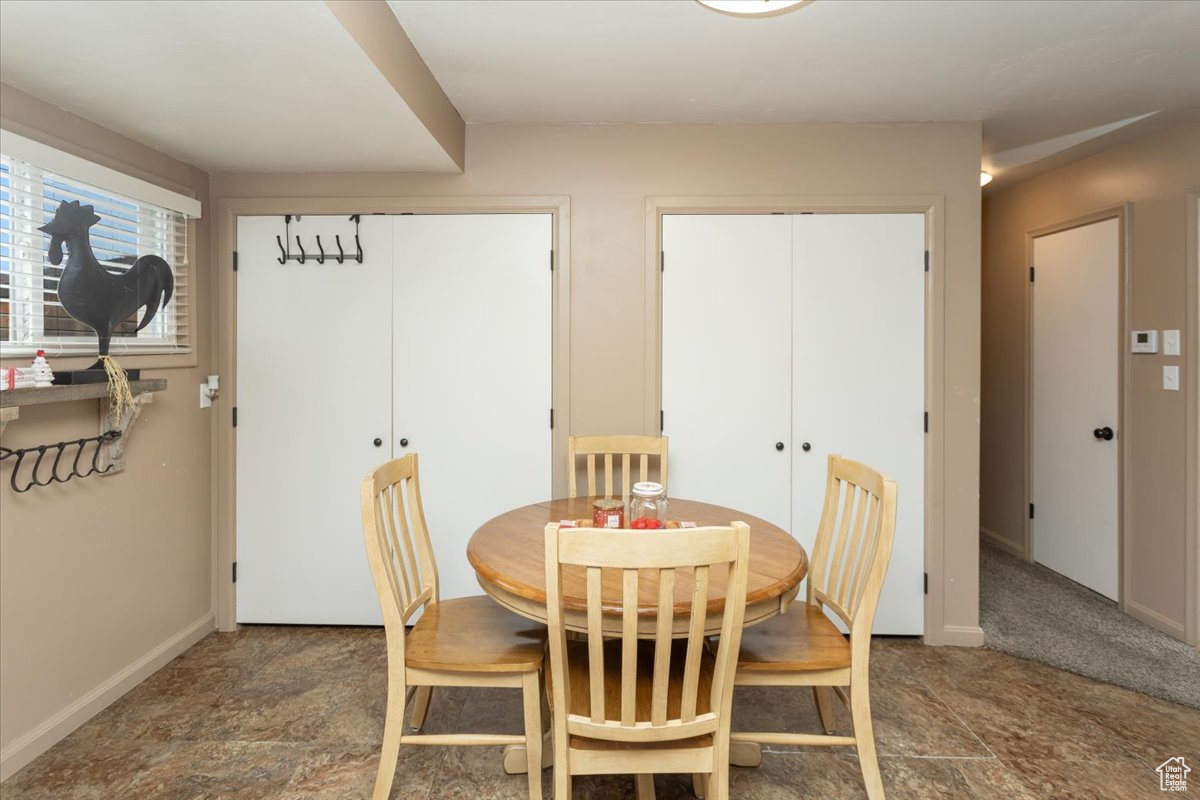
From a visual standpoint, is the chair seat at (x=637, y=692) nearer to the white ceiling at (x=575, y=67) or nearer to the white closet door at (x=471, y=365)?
the white closet door at (x=471, y=365)

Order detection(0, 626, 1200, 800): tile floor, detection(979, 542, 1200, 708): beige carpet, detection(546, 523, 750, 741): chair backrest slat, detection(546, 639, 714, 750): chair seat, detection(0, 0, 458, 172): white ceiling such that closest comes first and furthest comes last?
detection(546, 523, 750, 741): chair backrest slat, detection(546, 639, 714, 750): chair seat, detection(0, 0, 458, 172): white ceiling, detection(0, 626, 1200, 800): tile floor, detection(979, 542, 1200, 708): beige carpet

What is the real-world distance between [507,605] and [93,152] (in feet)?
7.32

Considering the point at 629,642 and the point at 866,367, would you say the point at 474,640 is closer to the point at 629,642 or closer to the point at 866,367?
the point at 629,642

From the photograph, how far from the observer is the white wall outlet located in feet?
9.39

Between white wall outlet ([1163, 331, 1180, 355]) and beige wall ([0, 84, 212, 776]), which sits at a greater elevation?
white wall outlet ([1163, 331, 1180, 355])

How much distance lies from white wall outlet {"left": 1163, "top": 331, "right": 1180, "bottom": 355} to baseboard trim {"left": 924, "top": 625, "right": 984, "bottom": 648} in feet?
5.13

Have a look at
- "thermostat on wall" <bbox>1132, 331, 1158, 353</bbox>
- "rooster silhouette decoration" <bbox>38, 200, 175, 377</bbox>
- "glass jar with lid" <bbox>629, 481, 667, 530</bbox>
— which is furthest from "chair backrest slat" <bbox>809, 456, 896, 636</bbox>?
"rooster silhouette decoration" <bbox>38, 200, 175, 377</bbox>

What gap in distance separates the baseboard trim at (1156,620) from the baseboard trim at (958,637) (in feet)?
2.98

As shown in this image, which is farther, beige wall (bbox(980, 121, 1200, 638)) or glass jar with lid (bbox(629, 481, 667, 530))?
beige wall (bbox(980, 121, 1200, 638))

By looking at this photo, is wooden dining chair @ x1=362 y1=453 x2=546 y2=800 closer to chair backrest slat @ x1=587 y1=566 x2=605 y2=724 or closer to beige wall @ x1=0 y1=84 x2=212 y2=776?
chair backrest slat @ x1=587 y1=566 x2=605 y2=724

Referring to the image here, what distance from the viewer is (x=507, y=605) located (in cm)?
163

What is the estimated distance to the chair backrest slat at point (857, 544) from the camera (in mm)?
1658

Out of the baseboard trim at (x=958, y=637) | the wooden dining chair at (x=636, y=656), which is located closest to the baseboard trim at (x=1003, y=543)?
the baseboard trim at (x=958, y=637)

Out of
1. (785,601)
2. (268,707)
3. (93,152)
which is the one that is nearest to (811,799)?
(785,601)
